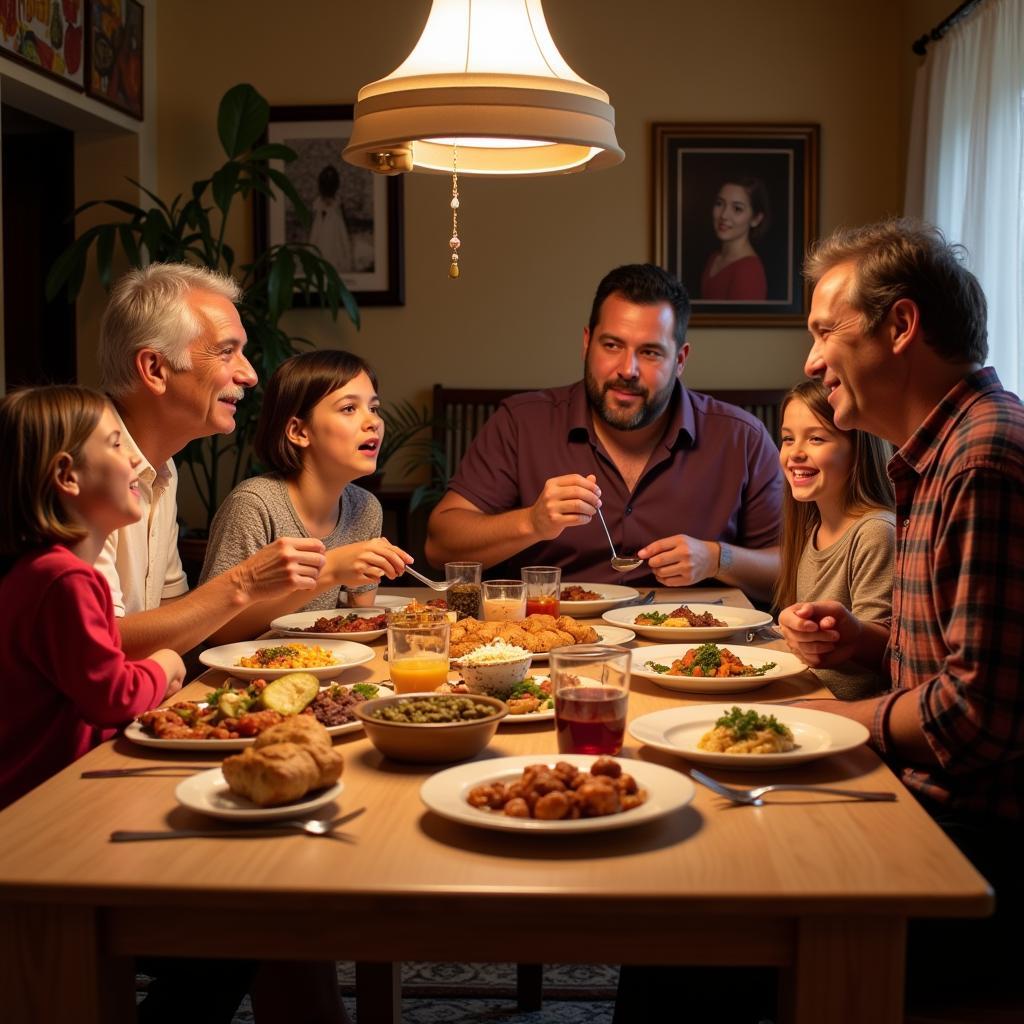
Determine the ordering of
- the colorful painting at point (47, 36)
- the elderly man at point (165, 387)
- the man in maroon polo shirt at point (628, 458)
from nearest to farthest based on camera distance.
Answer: the elderly man at point (165, 387), the man in maroon polo shirt at point (628, 458), the colorful painting at point (47, 36)

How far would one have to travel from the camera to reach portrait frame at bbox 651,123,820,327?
17.4 ft

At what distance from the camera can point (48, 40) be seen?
4.39 meters

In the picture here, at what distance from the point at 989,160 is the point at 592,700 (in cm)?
323

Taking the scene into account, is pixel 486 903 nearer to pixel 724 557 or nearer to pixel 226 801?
pixel 226 801

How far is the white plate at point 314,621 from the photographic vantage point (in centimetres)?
216

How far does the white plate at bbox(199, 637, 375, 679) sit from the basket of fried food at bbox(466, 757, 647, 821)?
607 mm

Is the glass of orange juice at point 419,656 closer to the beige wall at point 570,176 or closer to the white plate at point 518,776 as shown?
the white plate at point 518,776

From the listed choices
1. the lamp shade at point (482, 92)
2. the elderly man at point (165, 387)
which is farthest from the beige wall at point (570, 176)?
the lamp shade at point (482, 92)

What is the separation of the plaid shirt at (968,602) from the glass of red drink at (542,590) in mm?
732

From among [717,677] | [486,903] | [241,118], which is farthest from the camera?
[241,118]

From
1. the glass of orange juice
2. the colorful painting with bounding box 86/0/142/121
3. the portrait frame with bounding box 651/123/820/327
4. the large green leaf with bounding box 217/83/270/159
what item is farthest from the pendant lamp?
the portrait frame with bounding box 651/123/820/327

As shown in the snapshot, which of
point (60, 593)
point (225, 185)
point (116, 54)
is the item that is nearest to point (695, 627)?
point (60, 593)

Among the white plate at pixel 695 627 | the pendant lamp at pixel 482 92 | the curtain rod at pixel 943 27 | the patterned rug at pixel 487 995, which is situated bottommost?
the patterned rug at pixel 487 995

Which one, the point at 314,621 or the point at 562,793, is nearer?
the point at 562,793
